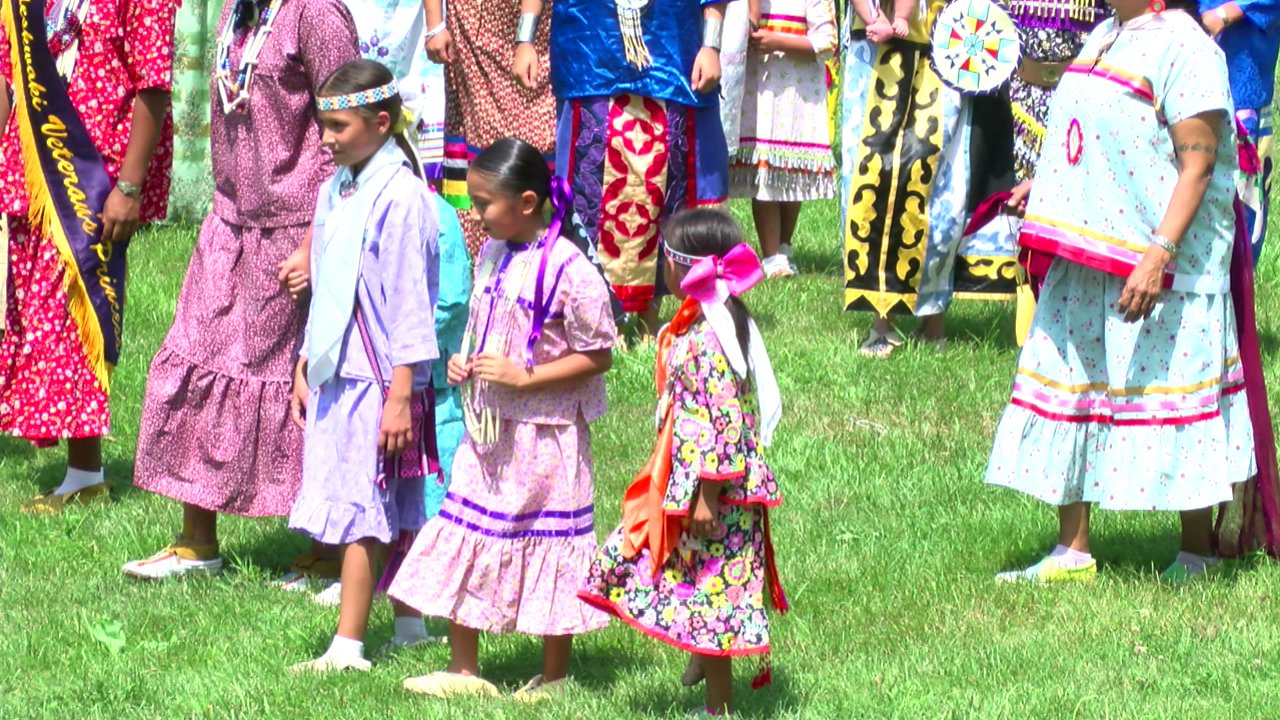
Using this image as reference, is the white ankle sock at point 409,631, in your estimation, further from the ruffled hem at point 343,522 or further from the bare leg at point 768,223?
the bare leg at point 768,223

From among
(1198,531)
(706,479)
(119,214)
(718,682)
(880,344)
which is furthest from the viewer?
(880,344)

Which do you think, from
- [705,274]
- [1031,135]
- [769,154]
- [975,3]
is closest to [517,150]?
[705,274]

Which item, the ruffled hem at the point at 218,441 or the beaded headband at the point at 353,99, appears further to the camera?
the ruffled hem at the point at 218,441

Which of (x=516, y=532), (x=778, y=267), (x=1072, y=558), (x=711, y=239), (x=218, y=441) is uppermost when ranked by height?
(x=711, y=239)

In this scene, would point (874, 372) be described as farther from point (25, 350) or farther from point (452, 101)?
point (25, 350)

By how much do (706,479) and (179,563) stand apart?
2.24 metres

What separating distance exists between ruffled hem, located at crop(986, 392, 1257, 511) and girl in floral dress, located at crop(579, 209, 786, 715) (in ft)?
4.53

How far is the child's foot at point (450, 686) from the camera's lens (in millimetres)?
5074

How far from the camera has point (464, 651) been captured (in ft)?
16.9

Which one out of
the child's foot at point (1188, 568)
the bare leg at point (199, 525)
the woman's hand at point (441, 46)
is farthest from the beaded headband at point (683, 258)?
the woman's hand at point (441, 46)

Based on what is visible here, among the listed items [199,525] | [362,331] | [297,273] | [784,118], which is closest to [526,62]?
[784,118]

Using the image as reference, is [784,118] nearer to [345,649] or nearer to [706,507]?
[345,649]

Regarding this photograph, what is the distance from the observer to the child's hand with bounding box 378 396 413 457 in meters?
5.17

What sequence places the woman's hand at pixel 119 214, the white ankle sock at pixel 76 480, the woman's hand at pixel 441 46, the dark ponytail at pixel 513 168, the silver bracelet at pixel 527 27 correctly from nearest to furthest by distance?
the dark ponytail at pixel 513 168 < the woman's hand at pixel 119 214 < the white ankle sock at pixel 76 480 < the silver bracelet at pixel 527 27 < the woman's hand at pixel 441 46
